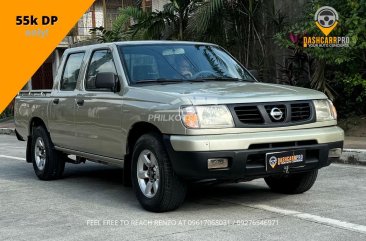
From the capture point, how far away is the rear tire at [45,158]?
28.2ft

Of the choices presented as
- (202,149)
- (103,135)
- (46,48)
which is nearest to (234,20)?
(103,135)

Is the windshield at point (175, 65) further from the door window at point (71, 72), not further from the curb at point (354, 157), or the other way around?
the curb at point (354, 157)

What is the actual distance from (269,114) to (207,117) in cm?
65

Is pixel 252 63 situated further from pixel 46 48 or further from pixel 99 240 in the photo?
pixel 46 48

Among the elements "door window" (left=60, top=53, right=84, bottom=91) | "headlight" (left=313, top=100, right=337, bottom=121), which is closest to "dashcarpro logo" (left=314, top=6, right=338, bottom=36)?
"door window" (left=60, top=53, right=84, bottom=91)

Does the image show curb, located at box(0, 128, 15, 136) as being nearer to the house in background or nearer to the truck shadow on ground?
the house in background

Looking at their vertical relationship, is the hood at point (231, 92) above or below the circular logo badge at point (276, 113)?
above

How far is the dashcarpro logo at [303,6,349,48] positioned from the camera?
39.7 feet

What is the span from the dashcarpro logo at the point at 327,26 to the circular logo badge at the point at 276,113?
21.5ft

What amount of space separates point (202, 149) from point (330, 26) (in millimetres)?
7549

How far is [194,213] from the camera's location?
6117mm

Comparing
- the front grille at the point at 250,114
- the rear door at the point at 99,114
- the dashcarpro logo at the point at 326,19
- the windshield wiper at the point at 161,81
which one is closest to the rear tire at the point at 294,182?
the front grille at the point at 250,114

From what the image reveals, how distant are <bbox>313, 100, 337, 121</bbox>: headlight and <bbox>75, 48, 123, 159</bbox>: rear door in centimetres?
214

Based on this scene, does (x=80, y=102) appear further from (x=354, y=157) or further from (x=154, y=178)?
(x=354, y=157)
